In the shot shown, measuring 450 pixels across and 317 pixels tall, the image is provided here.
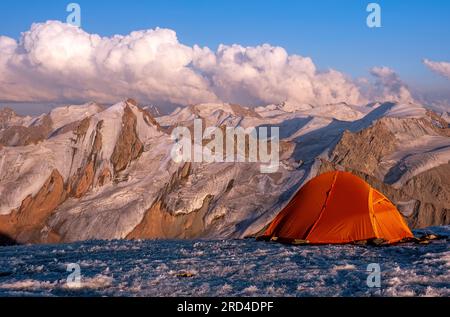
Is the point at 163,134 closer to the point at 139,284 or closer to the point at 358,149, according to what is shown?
the point at 358,149

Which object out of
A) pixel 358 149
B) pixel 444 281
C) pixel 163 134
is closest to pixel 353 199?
pixel 444 281

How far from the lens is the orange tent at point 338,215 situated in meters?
21.2

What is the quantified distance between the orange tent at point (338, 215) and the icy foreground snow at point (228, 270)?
1.29m

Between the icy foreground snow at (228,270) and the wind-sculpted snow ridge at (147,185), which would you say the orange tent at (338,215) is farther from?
the wind-sculpted snow ridge at (147,185)

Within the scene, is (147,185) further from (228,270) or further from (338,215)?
(228,270)

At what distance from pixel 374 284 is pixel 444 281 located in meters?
1.87

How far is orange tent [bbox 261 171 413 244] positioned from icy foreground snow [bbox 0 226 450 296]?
129 centimetres

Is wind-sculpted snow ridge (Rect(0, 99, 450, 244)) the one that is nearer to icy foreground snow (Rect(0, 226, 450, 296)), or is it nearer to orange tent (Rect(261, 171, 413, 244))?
orange tent (Rect(261, 171, 413, 244))

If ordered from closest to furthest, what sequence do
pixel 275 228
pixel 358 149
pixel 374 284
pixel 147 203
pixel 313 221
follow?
pixel 374 284 < pixel 313 221 < pixel 275 228 < pixel 147 203 < pixel 358 149

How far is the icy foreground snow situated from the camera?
12656 millimetres

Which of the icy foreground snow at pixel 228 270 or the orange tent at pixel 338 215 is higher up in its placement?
the orange tent at pixel 338 215

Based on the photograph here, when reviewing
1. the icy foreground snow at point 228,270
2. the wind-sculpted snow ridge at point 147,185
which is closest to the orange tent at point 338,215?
the icy foreground snow at point 228,270
